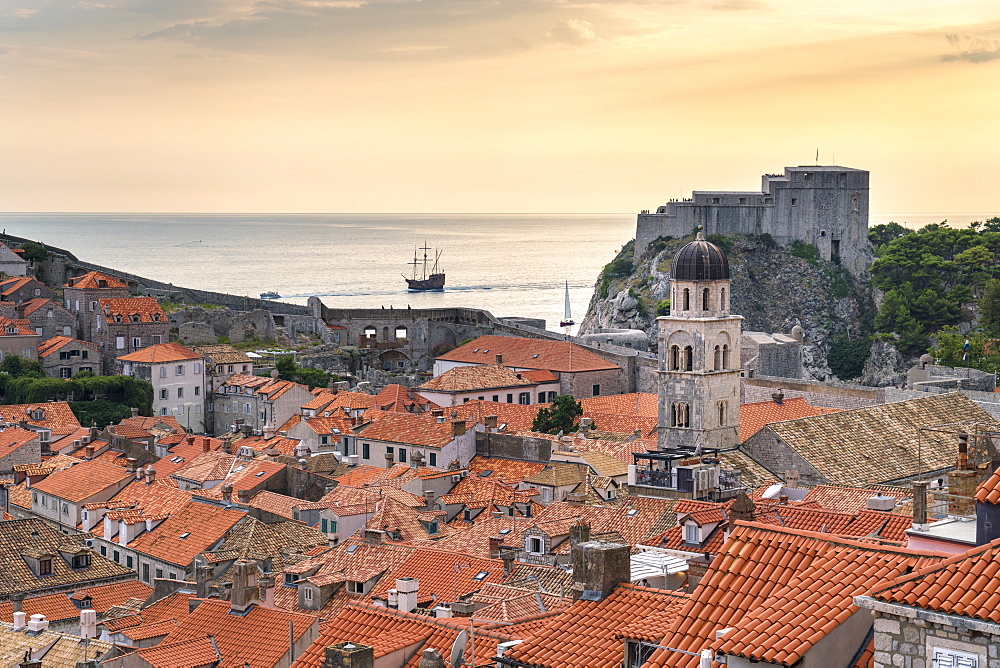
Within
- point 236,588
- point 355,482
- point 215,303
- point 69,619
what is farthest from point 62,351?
point 236,588

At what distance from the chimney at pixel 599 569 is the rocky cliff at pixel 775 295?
66127 mm

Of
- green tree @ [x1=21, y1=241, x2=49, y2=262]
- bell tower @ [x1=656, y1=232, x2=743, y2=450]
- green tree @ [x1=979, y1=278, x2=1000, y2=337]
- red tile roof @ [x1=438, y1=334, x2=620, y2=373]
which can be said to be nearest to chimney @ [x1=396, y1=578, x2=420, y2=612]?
bell tower @ [x1=656, y1=232, x2=743, y2=450]

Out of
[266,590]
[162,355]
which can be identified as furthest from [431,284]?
[266,590]

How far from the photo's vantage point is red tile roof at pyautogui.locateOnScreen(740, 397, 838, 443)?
39.9 meters

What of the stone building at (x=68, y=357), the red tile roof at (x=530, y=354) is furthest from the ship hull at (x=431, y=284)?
the stone building at (x=68, y=357)

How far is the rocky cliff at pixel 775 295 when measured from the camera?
80.1m

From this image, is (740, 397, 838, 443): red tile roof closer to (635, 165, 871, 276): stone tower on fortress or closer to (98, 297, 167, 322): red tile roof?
(98, 297, 167, 322): red tile roof

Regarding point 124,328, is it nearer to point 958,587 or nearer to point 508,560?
point 508,560

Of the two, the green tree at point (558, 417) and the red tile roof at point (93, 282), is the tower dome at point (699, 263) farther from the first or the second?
the red tile roof at point (93, 282)

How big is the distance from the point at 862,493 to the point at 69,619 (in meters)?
14.0

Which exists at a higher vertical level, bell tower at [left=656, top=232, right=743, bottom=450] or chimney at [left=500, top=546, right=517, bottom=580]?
bell tower at [left=656, top=232, right=743, bottom=450]

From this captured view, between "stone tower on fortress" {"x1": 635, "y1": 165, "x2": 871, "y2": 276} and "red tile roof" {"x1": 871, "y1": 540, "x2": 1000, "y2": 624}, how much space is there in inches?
3059

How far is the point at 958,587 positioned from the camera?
24.4ft

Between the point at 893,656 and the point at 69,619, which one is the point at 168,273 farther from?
the point at 893,656
